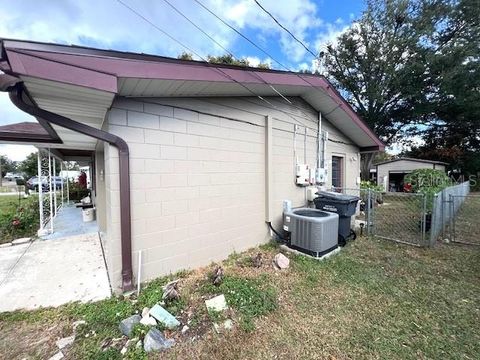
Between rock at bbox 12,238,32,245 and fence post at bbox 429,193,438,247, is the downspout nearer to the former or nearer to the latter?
rock at bbox 12,238,32,245

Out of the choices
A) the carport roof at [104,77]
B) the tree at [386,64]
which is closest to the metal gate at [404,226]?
the carport roof at [104,77]

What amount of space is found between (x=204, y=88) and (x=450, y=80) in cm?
1780

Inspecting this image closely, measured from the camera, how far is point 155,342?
2.30 metres

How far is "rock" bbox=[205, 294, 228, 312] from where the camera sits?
2844mm

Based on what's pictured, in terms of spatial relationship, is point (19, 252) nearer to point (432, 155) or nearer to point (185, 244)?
point (185, 244)

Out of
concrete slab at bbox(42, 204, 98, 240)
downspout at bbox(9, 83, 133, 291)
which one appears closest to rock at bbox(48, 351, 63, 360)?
downspout at bbox(9, 83, 133, 291)

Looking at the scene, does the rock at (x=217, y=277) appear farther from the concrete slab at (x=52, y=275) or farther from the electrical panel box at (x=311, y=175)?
the electrical panel box at (x=311, y=175)

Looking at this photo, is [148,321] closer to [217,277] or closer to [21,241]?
[217,277]

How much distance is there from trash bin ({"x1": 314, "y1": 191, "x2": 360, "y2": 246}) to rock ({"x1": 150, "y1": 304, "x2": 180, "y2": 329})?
4.02 metres

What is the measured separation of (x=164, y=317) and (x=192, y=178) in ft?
6.52

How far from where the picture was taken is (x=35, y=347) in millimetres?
2324

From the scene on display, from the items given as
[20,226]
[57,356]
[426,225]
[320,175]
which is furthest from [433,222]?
[20,226]

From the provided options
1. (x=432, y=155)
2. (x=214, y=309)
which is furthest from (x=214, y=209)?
(x=432, y=155)

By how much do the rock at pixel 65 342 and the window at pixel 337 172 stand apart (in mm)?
7649
